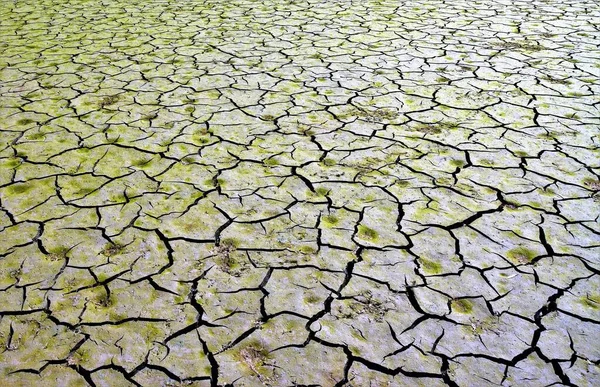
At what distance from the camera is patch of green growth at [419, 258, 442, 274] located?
6.01ft

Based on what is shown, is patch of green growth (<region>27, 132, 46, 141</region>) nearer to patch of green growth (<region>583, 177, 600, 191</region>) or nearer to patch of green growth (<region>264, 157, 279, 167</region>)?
patch of green growth (<region>264, 157, 279, 167</region>)

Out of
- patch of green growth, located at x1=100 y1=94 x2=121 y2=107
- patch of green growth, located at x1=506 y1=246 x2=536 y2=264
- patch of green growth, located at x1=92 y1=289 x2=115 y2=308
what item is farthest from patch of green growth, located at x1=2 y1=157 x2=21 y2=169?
patch of green growth, located at x1=506 y1=246 x2=536 y2=264

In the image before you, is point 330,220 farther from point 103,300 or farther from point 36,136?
point 36,136

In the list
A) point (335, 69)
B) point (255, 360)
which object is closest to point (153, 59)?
point (335, 69)

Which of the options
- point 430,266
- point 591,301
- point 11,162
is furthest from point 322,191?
point 11,162

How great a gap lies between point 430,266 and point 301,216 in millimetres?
545

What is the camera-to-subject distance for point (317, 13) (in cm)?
525

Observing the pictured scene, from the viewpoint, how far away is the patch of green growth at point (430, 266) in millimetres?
1832

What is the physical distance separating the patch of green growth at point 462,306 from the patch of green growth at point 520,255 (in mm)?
300

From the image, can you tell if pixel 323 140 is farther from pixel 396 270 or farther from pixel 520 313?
pixel 520 313

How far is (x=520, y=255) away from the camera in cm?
191

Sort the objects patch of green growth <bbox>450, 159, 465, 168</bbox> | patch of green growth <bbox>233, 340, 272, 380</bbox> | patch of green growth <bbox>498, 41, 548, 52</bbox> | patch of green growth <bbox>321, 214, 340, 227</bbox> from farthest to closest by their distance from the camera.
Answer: patch of green growth <bbox>498, 41, 548, 52</bbox> < patch of green growth <bbox>450, 159, 465, 168</bbox> < patch of green growth <bbox>321, 214, 340, 227</bbox> < patch of green growth <bbox>233, 340, 272, 380</bbox>

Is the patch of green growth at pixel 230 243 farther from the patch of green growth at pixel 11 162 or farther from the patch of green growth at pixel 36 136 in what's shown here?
the patch of green growth at pixel 36 136

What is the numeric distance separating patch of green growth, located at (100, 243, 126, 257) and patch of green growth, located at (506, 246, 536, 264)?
4.46 ft
